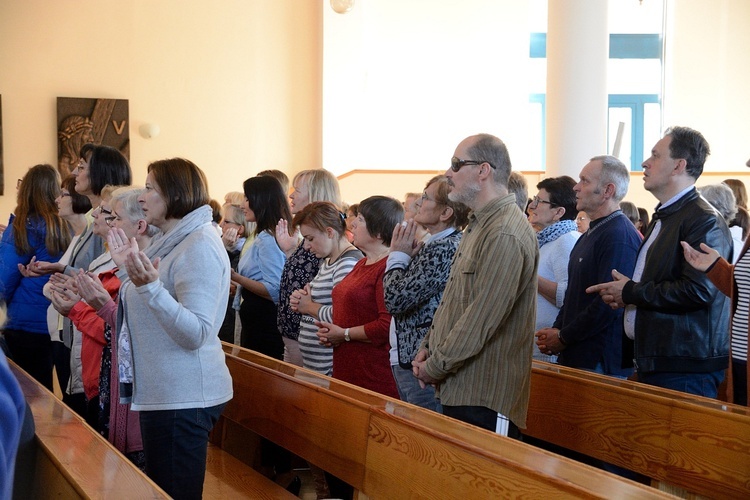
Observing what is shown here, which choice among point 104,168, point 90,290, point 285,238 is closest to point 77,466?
point 90,290

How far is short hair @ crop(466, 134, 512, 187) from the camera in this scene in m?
2.65

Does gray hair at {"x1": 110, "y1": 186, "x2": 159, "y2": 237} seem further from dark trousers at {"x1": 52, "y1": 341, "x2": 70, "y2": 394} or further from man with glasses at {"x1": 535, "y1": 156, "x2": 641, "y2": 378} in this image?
man with glasses at {"x1": 535, "y1": 156, "x2": 641, "y2": 378}

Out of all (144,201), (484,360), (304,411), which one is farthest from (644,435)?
(144,201)

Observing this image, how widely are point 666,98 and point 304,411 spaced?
9.90 m

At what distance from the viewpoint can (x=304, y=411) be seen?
2863 mm

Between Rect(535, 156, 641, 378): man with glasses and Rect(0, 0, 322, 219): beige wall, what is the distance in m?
6.85

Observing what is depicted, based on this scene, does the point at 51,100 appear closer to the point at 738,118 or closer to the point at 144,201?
the point at 144,201

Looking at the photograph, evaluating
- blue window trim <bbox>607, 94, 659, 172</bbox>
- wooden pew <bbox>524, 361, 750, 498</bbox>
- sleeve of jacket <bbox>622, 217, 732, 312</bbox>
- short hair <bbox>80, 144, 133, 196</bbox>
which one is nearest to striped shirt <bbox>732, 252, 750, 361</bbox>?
sleeve of jacket <bbox>622, 217, 732, 312</bbox>

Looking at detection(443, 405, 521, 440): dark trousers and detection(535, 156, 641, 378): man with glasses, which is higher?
detection(535, 156, 641, 378): man with glasses

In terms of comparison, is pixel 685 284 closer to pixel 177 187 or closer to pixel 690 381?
pixel 690 381

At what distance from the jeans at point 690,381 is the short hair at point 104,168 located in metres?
2.57

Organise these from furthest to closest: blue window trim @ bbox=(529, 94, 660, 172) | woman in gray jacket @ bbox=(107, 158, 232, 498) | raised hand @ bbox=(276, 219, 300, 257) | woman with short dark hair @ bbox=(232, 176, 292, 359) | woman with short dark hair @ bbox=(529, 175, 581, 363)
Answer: blue window trim @ bbox=(529, 94, 660, 172), woman with short dark hair @ bbox=(232, 176, 292, 359), raised hand @ bbox=(276, 219, 300, 257), woman with short dark hair @ bbox=(529, 175, 581, 363), woman in gray jacket @ bbox=(107, 158, 232, 498)

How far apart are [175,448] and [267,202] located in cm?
204

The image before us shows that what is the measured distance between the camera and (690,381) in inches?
117
